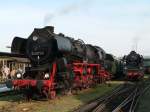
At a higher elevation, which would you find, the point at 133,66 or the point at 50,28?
the point at 50,28

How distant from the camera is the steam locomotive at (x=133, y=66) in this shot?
37.2 metres

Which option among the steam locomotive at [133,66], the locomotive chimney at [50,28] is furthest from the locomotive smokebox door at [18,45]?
the steam locomotive at [133,66]

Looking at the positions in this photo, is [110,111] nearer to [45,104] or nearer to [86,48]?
[45,104]

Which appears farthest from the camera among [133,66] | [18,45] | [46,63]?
[133,66]

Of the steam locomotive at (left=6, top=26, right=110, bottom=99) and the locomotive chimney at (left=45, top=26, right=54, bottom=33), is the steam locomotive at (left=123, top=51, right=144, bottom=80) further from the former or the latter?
the locomotive chimney at (left=45, top=26, right=54, bottom=33)

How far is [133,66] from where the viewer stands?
38.5 metres

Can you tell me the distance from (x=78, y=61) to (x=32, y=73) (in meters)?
4.35

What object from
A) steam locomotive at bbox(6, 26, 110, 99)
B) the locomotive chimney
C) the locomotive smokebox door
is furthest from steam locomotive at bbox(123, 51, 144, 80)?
the locomotive smokebox door

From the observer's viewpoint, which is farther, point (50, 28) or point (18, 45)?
point (18, 45)

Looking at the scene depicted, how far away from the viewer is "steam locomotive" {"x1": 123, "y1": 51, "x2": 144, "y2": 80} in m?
37.2

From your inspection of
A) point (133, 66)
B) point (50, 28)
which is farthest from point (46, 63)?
point (133, 66)

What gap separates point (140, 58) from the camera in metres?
38.5

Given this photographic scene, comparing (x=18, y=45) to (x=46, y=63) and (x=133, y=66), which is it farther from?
(x=133, y=66)

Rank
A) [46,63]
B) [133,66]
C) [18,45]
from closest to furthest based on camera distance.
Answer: [46,63]
[18,45]
[133,66]
